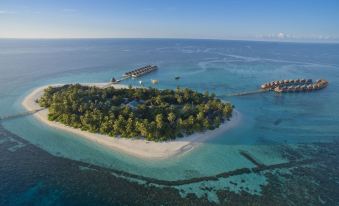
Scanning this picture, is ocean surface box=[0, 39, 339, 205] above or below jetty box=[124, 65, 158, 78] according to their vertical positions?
below

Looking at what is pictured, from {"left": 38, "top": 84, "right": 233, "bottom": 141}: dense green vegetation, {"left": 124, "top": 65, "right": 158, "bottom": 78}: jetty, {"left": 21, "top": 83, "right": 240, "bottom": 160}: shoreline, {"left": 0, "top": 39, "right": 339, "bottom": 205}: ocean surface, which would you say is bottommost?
{"left": 0, "top": 39, "right": 339, "bottom": 205}: ocean surface

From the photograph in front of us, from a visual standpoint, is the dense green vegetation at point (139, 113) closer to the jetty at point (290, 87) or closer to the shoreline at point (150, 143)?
the shoreline at point (150, 143)

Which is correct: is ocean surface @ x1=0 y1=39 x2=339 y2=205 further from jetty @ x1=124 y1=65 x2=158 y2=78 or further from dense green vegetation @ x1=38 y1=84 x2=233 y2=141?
jetty @ x1=124 y1=65 x2=158 y2=78

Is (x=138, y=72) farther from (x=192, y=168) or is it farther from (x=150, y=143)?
(x=192, y=168)

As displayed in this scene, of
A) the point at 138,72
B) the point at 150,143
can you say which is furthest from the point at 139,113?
the point at 138,72

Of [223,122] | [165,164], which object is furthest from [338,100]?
[165,164]

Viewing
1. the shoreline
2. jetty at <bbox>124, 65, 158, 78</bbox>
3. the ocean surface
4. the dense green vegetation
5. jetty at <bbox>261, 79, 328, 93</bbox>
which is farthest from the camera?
jetty at <bbox>124, 65, 158, 78</bbox>

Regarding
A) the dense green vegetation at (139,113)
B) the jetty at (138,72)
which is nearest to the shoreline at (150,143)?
the dense green vegetation at (139,113)

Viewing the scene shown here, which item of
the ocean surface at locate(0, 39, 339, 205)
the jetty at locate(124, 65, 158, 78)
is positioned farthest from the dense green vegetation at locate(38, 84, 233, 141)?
the jetty at locate(124, 65, 158, 78)

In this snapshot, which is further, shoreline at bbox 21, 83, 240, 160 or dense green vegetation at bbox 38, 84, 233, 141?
dense green vegetation at bbox 38, 84, 233, 141
